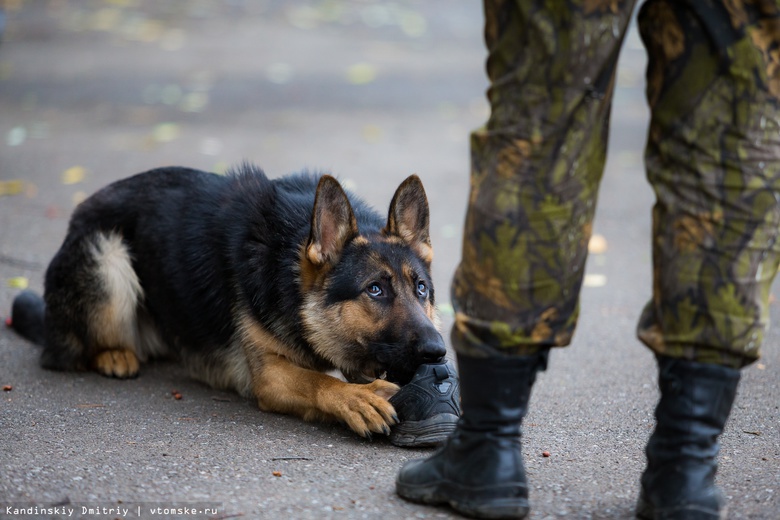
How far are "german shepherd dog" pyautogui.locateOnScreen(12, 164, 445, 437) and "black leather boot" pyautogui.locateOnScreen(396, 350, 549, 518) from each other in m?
0.81

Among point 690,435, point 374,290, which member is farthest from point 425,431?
point 690,435

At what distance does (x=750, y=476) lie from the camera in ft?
10.6

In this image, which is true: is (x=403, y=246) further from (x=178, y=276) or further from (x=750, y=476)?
(x=750, y=476)

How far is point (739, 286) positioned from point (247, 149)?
6.83 m

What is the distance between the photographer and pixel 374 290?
3773mm

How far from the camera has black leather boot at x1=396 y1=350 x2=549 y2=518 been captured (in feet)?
8.59

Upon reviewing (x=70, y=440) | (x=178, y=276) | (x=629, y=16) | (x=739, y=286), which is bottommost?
(x=70, y=440)

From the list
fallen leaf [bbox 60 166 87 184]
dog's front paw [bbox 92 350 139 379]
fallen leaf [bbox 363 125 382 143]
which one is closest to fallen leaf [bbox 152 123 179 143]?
fallen leaf [bbox 60 166 87 184]

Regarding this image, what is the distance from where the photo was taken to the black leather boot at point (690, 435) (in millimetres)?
2502

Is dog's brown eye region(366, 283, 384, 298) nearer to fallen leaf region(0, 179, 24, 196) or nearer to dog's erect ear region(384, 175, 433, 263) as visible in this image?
dog's erect ear region(384, 175, 433, 263)

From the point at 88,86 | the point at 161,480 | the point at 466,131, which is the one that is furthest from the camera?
the point at 88,86

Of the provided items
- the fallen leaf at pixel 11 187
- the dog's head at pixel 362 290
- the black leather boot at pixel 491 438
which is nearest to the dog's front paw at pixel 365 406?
the dog's head at pixel 362 290

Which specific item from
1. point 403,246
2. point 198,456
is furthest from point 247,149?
point 198,456

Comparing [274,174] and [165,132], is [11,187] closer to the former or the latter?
[165,132]
